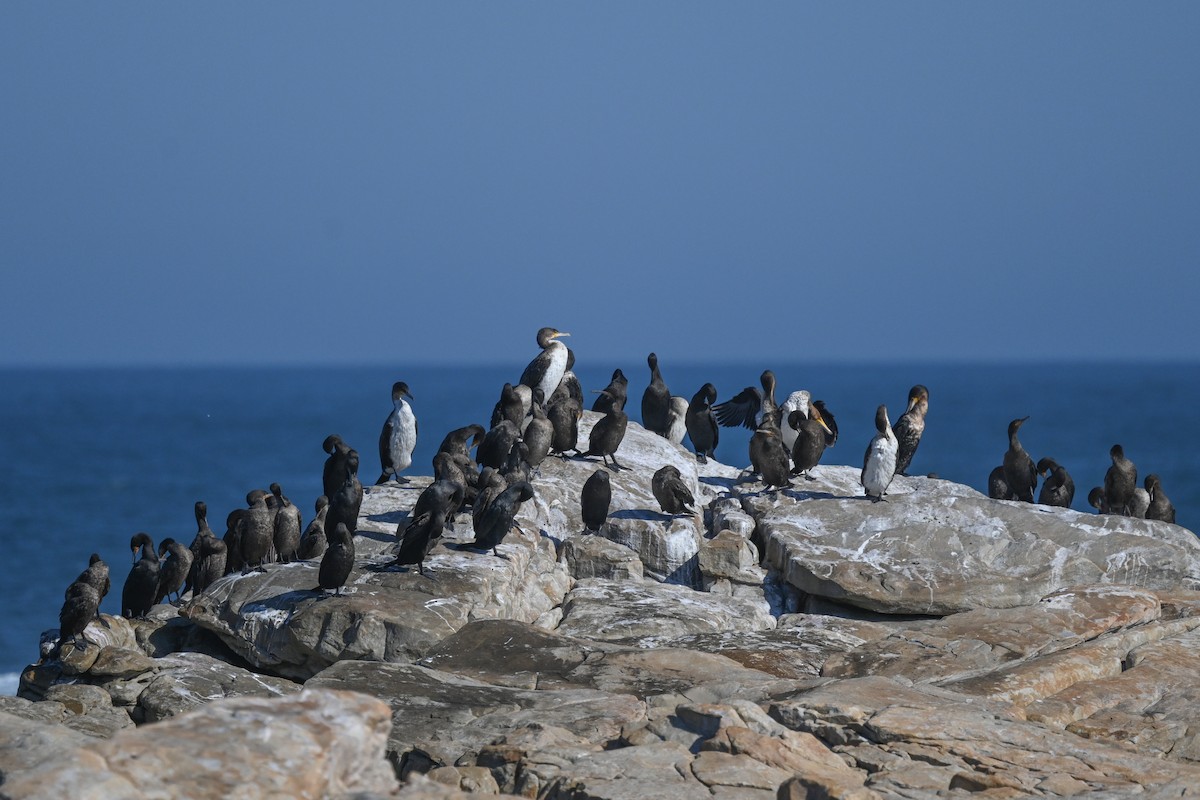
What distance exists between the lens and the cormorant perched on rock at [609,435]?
1502 cm

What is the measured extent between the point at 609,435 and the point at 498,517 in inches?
119

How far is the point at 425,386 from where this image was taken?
529 feet

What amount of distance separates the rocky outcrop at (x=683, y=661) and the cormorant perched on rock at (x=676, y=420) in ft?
Result: 4.95

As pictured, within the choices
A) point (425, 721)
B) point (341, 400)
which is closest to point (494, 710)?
point (425, 721)

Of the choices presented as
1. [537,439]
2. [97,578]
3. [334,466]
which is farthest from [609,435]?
[97,578]

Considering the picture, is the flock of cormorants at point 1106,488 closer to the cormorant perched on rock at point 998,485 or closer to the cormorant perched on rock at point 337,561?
the cormorant perched on rock at point 998,485

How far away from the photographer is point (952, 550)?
13367mm

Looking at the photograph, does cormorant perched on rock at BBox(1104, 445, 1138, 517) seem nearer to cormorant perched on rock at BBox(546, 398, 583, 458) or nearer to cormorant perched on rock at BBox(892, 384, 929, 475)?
cormorant perched on rock at BBox(892, 384, 929, 475)

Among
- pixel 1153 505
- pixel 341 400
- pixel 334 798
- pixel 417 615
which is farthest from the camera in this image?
pixel 341 400

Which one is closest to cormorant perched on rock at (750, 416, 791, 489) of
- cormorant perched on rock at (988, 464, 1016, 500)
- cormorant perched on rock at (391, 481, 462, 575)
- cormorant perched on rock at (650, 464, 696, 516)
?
→ cormorant perched on rock at (650, 464, 696, 516)

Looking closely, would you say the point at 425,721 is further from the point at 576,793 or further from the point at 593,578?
the point at 593,578

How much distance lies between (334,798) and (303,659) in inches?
220

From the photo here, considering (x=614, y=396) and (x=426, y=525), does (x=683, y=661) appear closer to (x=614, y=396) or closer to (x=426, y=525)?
(x=426, y=525)

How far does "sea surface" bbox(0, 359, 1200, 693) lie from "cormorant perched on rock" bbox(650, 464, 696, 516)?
1386cm
